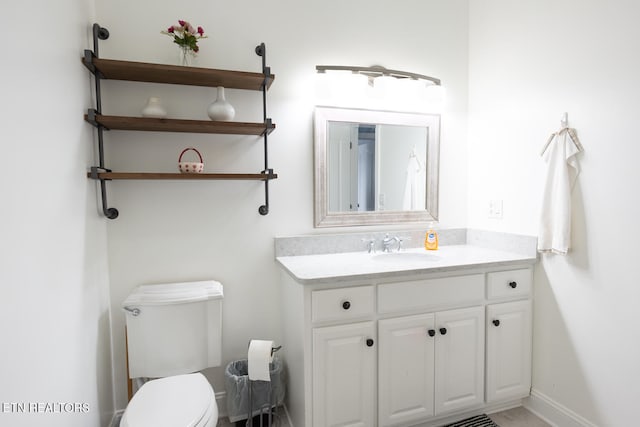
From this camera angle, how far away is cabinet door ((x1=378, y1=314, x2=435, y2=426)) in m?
1.67

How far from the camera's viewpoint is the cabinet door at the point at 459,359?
1.77 m

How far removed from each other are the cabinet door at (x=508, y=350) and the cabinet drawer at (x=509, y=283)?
56 mm

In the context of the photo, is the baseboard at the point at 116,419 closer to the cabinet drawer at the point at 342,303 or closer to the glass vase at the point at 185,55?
the cabinet drawer at the point at 342,303

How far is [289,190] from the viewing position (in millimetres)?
2057

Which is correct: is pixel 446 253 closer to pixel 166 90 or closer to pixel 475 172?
pixel 475 172

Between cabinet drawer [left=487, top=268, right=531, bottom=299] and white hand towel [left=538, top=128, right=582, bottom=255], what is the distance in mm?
203

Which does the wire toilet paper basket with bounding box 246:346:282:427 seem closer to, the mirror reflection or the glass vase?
the mirror reflection

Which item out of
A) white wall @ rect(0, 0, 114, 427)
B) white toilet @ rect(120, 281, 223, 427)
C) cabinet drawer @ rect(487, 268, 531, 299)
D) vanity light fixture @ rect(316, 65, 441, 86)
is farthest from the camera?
vanity light fixture @ rect(316, 65, 441, 86)

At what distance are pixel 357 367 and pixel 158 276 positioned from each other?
115cm

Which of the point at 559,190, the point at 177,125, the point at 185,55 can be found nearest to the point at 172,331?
the point at 177,125

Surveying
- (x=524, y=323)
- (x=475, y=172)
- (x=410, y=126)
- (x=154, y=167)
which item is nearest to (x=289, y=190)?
(x=154, y=167)

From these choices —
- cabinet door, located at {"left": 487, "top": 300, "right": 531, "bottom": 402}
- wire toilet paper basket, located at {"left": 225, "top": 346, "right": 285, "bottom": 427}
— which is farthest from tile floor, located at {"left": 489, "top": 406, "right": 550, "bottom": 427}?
wire toilet paper basket, located at {"left": 225, "top": 346, "right": 285, "bottom": 427}

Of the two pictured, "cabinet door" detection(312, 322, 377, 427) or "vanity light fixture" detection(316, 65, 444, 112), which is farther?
"vanity light fixture" detection(316, 65, 444, 112)

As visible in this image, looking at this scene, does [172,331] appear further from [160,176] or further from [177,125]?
[177,125]
